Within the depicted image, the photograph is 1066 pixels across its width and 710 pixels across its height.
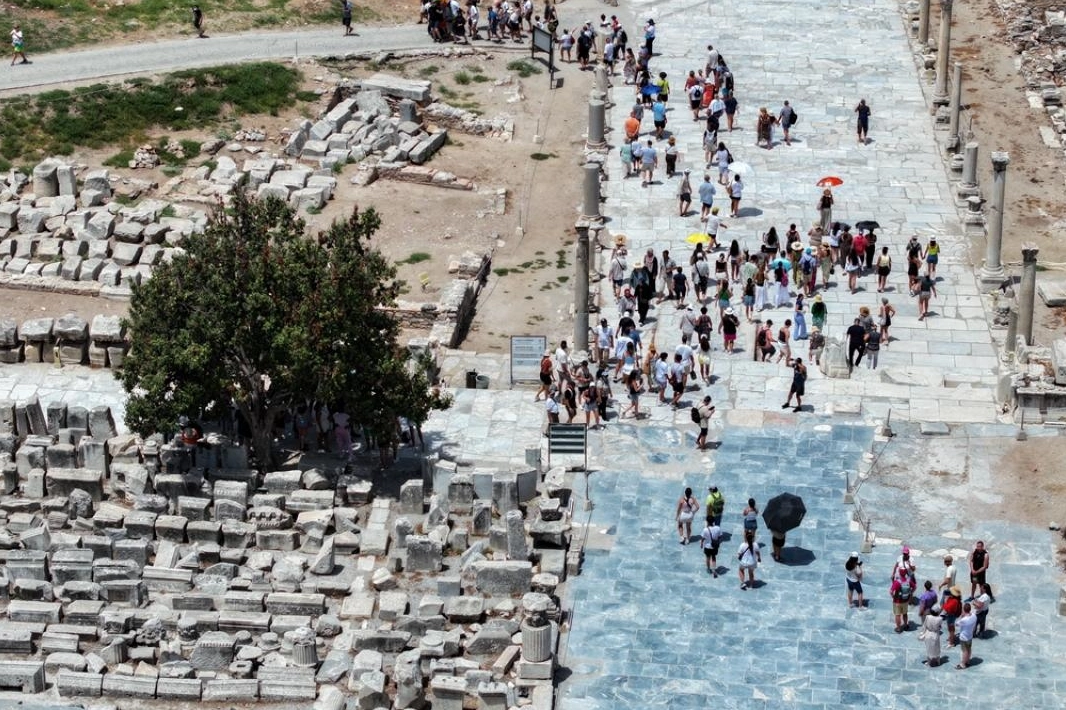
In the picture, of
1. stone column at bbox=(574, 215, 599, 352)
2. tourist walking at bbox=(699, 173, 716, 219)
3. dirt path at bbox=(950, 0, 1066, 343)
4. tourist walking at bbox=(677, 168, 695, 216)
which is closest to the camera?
stone column at bbox=(574, 215, 599, 352)

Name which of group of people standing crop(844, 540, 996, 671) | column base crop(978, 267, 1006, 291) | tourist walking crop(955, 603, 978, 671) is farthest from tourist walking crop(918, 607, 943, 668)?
column base crop(978, 267, 1006, 291)

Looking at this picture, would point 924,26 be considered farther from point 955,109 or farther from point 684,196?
point 684,196

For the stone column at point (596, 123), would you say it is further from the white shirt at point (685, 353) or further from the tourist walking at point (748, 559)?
the tourist walking at point (748, 559)

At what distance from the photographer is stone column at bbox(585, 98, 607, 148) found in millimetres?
65444

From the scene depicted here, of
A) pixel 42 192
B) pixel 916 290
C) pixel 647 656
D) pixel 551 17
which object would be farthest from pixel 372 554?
pixel 551 17

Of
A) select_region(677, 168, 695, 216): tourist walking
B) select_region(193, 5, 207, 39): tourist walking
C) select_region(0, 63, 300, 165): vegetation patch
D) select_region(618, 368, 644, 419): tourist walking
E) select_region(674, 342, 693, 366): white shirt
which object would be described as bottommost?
select_region(618, 368, 644, 419): tourist walking

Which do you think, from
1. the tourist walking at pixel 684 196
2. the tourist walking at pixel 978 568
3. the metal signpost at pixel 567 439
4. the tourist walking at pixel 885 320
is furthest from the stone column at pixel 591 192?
the tourist walking at pixel 978 568

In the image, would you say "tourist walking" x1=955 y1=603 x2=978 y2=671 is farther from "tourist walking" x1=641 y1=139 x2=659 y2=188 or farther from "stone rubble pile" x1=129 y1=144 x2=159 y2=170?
"stone rubble pile" x1=129 y1=144 x2=159 y2=170

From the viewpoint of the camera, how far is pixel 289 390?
49.7 metres

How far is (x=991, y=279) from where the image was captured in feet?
191

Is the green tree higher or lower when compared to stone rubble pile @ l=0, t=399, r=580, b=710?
higher

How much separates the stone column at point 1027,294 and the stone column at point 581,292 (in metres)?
9.65

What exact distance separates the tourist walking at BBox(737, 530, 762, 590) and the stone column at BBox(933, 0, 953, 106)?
24651 millimetres

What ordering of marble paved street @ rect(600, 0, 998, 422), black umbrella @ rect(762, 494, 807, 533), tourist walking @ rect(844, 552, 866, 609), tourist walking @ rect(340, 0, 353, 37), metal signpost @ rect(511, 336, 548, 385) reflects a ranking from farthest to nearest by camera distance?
tourist walking @ rect(340, 0, 353, 37) < metal signpost @ rect(511, 336, 548, 385) < marble paved street @ rect(600, 0, 998, 422) < black umbrella @ rect(762, 494, 807, 533) < tourist walking @ rect(844, 552, 866, 609)
